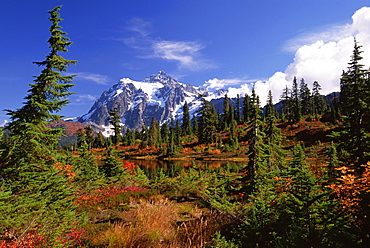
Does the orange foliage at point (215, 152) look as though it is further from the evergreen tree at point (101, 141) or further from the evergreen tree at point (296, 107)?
the evergreen tree at point (101, 141)

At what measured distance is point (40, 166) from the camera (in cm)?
830

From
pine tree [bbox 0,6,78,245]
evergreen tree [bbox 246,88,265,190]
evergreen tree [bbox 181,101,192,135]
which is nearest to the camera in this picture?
pine tree [bbox 0,6,78,245]

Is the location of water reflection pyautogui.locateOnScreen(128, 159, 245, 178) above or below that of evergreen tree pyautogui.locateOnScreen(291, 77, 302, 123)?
below

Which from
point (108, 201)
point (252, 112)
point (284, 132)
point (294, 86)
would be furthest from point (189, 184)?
point (294, 86)

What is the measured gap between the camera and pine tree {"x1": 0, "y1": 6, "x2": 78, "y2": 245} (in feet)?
18.6

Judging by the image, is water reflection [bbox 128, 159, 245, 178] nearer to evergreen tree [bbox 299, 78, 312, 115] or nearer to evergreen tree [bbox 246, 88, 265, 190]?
evergreen tree [bbox 246, 88, 265, 190]

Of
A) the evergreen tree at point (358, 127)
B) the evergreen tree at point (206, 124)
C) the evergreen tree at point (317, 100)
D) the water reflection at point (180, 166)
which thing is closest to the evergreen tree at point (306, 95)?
the evergreen tree at point (317, 100)

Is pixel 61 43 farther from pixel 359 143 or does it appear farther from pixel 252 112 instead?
pixel 359 143

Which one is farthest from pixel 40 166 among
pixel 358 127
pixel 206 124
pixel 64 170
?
pixel 206 124

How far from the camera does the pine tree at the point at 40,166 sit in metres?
5.66

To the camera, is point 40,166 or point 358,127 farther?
point 358,127

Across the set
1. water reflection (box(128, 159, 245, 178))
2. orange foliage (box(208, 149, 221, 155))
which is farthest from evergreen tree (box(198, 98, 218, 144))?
water reflection (box(128, 159, 245, 178))

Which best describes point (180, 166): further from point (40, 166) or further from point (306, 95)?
point (306, 95)

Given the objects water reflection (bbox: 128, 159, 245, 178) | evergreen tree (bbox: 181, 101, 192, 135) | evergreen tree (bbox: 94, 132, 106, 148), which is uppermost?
evergreen tree (bbox: 181, 101, 192, 135)
